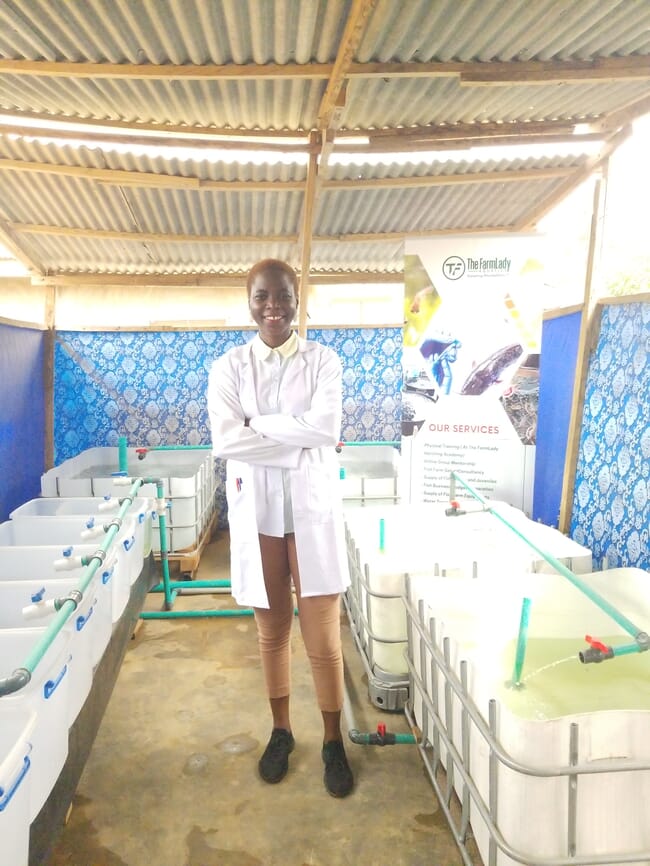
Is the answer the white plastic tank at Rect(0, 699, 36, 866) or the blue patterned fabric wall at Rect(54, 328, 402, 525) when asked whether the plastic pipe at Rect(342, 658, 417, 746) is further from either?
the blue patterned fabric wall at Rect(54, 328, 402, 525)

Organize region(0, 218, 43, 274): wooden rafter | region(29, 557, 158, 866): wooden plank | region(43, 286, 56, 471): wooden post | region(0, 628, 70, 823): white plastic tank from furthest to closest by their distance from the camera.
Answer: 1. region(43, 286, 56, 471): wooden post
2. region(0, 218, 43, 274): wooden rafter
3. region(29, 557, 158, 866): wooden plank
4. region(0, 628, 70, 823): white plastic tank

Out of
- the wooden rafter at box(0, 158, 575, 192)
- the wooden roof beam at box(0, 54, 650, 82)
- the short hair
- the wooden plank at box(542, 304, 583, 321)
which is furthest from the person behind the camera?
the wooden rafter at box(0, 158, 575, 192)

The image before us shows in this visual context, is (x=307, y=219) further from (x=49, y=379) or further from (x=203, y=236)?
(x=49, y=379)

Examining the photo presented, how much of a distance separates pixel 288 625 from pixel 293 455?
67 cm

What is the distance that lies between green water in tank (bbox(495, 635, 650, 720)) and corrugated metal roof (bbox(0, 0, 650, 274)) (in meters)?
2.29

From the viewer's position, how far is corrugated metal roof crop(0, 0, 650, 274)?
2549mm

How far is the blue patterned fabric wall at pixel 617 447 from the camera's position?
2.57 meters

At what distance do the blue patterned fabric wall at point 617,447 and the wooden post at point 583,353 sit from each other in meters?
0.03

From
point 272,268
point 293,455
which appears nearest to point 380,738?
point 293,455

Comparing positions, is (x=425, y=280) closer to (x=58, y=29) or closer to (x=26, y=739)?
(x=58, y=29)

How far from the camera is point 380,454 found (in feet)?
16.7

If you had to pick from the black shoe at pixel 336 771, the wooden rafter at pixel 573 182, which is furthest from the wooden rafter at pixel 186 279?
the black shoe at pixel 336 771

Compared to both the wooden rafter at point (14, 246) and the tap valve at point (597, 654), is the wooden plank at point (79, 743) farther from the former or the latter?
the wooden rafter at point (14, 246)

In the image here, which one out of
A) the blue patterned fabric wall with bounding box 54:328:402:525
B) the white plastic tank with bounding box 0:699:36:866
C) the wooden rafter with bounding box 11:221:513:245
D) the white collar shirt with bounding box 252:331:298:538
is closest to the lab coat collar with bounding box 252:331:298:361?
the white collar shirt with bounding box 252:331:298:538
